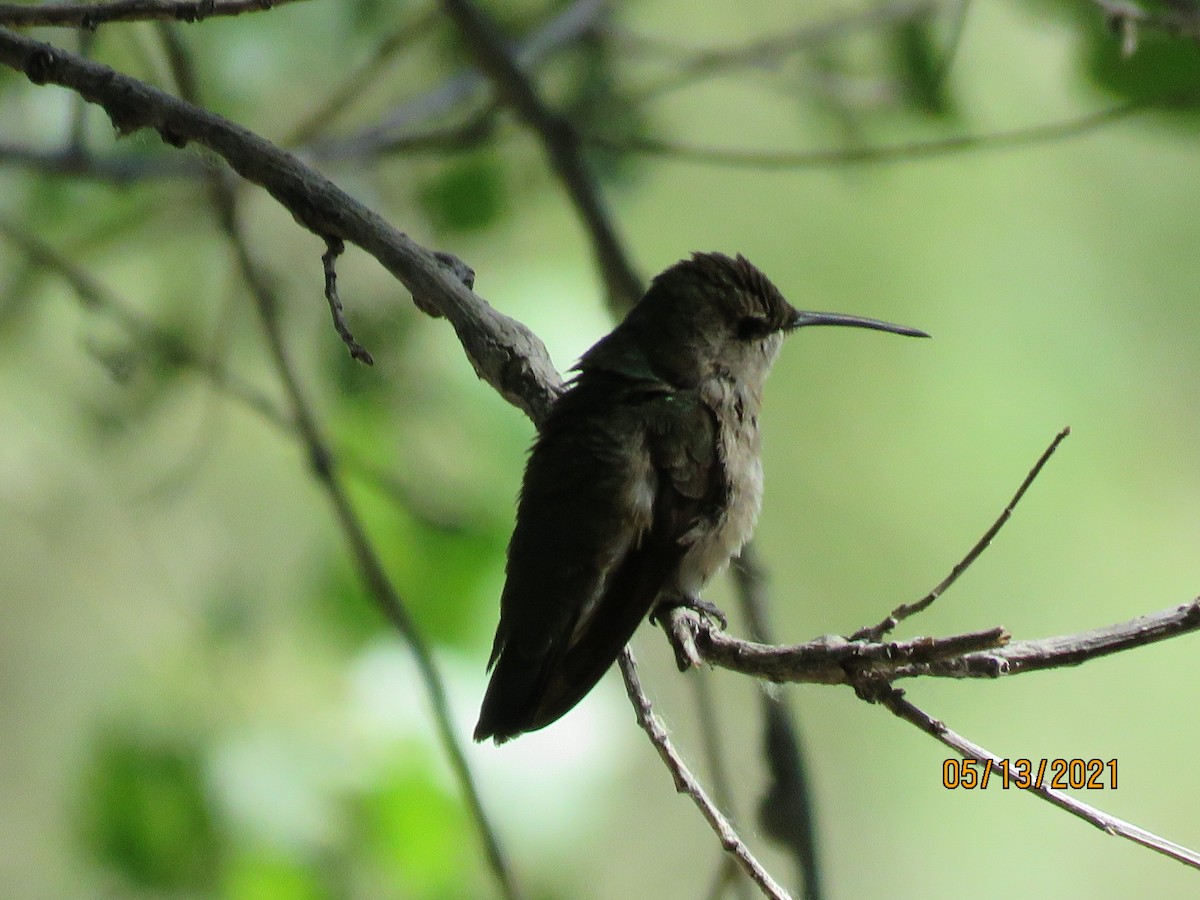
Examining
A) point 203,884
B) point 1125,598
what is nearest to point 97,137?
point 203,884

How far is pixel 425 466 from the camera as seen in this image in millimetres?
3131

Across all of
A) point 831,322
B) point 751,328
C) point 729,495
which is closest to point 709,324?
point 751,328

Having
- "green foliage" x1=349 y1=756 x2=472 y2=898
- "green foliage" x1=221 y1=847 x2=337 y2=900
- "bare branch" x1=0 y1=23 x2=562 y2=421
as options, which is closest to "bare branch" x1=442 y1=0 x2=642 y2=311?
"bare branch" x1=0 y1=23 x2=562 y2=421

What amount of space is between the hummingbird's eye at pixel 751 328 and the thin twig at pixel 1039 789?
1.09 meters

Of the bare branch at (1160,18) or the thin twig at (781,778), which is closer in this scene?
the thin twig at (781,778)

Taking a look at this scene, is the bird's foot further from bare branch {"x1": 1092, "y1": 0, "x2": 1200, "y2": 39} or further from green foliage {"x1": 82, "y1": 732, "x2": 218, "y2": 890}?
green foliage {"x1": 82, "y1": 732, "x2": 218, "y2": 890}

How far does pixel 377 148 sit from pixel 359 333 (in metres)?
0.68

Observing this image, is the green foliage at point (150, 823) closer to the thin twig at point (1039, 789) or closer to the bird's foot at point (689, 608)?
the bird's foot at point (689, 608)

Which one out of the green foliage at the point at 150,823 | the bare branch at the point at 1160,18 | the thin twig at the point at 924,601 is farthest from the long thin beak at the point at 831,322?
the green foliage at the point at 150,823

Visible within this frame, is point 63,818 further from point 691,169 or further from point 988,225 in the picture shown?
point 988,225

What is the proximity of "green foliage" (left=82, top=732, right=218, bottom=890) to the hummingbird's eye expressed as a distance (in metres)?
1.48

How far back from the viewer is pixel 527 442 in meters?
2.81

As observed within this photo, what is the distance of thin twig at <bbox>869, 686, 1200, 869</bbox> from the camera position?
1.11m

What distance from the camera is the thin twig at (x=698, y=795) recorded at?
128 cm
